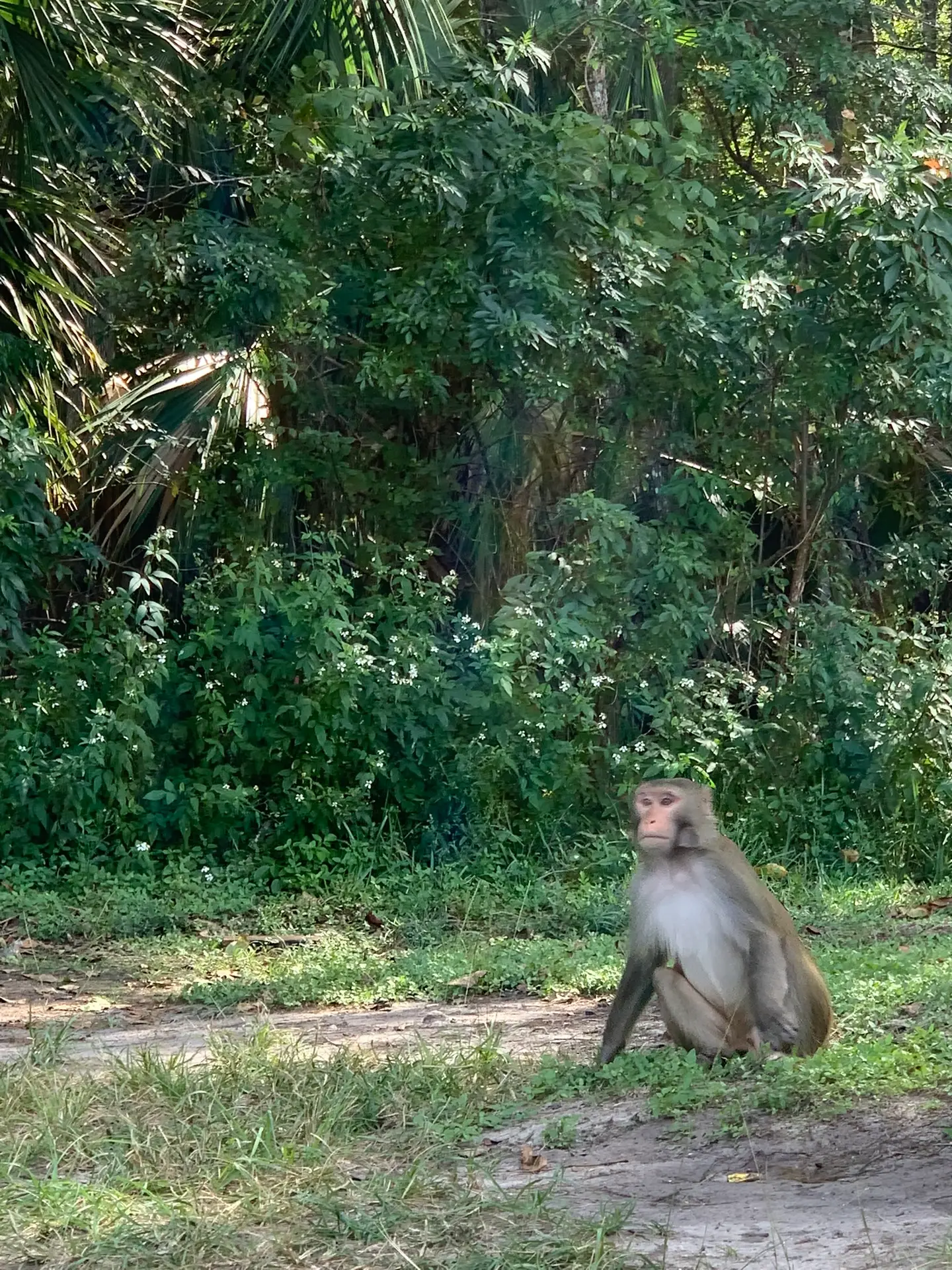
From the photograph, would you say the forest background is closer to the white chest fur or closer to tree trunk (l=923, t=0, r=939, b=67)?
tree trunk (l=923, t=0, r=939, b=67)

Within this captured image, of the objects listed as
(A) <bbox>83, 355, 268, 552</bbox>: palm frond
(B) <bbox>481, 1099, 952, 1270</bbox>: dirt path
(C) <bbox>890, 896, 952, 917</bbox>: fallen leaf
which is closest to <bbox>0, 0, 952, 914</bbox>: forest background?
(A) <bbox>83, 355, 268, 552</bbox>: palm frond

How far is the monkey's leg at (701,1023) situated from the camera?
4.95 meters

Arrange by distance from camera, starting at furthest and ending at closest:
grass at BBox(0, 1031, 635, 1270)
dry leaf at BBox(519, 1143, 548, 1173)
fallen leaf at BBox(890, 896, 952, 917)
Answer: fallen leaf at BBox(890, 896, 952, 917)
dry leaf at BBox(519, 1143, 548, 1173)
grass at BBox(0, 1031, 635, 1270)

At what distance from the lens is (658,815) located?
496cm

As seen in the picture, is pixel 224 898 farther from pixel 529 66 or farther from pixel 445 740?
pixel 529 66

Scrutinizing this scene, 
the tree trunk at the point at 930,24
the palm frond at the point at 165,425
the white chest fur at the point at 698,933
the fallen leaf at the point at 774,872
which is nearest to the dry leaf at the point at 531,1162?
the white chest fur at the point at 698,933

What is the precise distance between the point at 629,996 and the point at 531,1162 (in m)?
0.92

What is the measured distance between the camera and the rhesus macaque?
16.0ft

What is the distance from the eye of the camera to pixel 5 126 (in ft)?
29.2

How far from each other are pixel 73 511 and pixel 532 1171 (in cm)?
649

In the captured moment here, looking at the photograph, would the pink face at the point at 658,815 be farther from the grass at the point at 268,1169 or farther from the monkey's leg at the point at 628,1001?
the grass at the point at 268,1169

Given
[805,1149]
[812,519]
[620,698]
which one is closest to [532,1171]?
[805,1149]

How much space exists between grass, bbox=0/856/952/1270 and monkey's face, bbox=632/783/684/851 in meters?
0.66

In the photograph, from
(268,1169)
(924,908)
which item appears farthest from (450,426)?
(268,1169)
